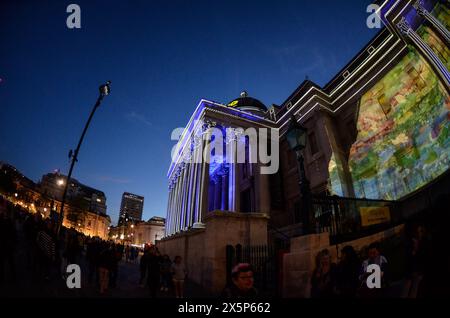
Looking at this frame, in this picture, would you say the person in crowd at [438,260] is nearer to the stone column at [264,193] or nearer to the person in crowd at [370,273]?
the person in crowd at [370,273]

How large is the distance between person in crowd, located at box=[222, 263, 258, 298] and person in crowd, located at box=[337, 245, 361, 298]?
312cm

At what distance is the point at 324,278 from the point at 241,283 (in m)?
3.13

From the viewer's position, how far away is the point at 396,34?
1605 centimetres

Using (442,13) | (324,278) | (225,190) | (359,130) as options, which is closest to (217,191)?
(225,190)

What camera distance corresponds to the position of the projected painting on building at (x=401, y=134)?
1273cm

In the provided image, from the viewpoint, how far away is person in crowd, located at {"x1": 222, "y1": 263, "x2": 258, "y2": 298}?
347 centimetres

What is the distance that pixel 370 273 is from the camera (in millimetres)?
5246

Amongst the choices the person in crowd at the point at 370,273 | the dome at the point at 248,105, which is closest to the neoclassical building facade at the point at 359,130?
the dome at the point at 248,105

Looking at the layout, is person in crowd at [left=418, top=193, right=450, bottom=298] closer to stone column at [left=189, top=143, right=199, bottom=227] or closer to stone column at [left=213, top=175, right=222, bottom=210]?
stone column at [left=189, top=143, right=199, bottom=227]

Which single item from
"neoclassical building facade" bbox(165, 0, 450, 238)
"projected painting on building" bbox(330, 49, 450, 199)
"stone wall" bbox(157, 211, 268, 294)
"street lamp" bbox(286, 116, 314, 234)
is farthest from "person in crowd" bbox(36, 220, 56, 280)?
"projected painting on building" bbox(330, 49, 450, 199)

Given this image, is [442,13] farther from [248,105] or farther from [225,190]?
[248,105]

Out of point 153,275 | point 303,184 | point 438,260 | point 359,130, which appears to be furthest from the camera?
point 359,130

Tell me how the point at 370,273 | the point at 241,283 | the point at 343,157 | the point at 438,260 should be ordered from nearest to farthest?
the point at 241,283 → the point at 438,260 → the point at 370,273 → the point at 343,157
